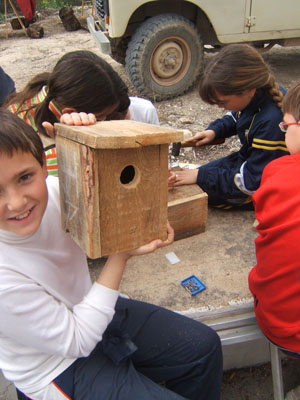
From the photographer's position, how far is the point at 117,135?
104cm

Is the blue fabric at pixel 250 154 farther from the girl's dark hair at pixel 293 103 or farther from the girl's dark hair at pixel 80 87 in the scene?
the girl's dark hair at pixel 80 87

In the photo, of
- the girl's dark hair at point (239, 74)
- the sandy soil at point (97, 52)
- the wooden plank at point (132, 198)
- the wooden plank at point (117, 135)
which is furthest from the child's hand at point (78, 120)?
the sandy soil at point (97, 52)

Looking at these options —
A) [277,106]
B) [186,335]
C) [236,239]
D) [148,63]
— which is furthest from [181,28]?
[186,335]

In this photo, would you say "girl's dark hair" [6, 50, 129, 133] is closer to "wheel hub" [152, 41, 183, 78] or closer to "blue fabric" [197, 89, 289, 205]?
"blue fabric" [197, 89, 289, 205]

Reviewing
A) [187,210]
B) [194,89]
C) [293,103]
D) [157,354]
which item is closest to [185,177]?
[187,210]

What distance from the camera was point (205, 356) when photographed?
1.50 m

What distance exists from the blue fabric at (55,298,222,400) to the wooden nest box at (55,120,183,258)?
0.42m

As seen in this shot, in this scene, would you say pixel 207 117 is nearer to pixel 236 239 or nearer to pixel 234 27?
pixel 234 27

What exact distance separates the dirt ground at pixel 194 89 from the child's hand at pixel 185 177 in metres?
1.07

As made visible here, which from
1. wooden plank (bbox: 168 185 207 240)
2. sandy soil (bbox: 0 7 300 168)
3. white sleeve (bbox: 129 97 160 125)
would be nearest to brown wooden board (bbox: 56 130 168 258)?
wooden plank (bbox: 168 185 207 240)

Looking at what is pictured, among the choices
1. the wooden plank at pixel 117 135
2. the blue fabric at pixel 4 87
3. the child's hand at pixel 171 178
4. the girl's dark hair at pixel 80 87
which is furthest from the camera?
the blue fabric at pixel 4 87

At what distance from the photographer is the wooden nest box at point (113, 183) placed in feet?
3.58

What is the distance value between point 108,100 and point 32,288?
1133 mm

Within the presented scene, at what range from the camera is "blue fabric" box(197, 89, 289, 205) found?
2.27 m
